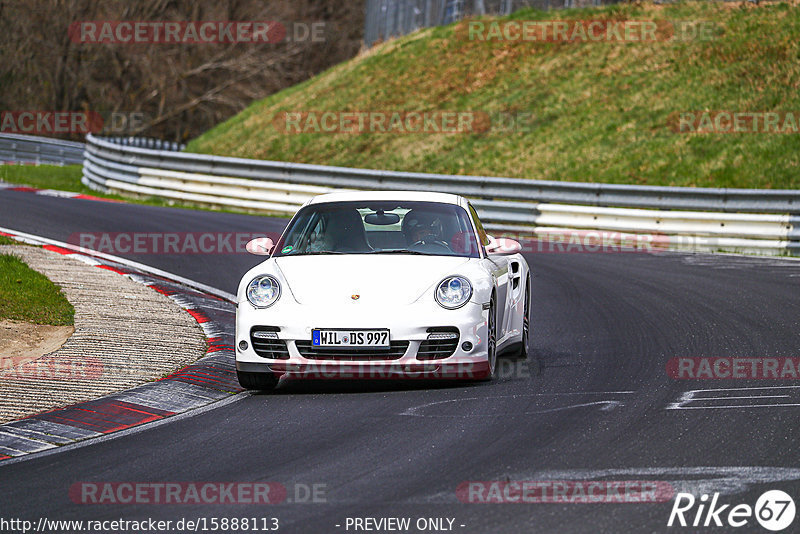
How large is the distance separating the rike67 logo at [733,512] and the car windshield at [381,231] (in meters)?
3.88

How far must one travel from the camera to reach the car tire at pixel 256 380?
8219mm

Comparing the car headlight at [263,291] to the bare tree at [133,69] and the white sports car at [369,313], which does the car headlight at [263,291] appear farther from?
the bare tree at [133,69]

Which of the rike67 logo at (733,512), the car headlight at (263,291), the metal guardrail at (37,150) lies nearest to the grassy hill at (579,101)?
the metal guardrail at (37,150)

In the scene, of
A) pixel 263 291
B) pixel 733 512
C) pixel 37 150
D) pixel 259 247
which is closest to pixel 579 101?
pixel 37 150

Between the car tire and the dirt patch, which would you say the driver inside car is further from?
the dirt patch

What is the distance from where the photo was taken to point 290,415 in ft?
24.3

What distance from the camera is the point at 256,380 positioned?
825 centimetres

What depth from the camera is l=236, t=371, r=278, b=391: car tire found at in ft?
27.0

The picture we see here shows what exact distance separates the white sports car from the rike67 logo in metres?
2.95

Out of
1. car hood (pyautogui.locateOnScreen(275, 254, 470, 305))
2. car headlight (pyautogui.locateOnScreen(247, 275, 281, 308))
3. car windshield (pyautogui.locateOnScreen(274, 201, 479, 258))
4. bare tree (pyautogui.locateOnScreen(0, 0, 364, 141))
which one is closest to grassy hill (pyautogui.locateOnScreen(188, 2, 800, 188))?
bare tree (pyautogui.locateOnScreen(0, 0, 364, 141))

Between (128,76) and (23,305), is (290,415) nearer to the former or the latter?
(23,305)

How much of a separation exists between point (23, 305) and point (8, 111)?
1595 inches

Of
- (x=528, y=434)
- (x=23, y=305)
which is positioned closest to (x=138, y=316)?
(x=23, y=305)

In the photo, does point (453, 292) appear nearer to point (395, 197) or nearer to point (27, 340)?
point (395, 197)
